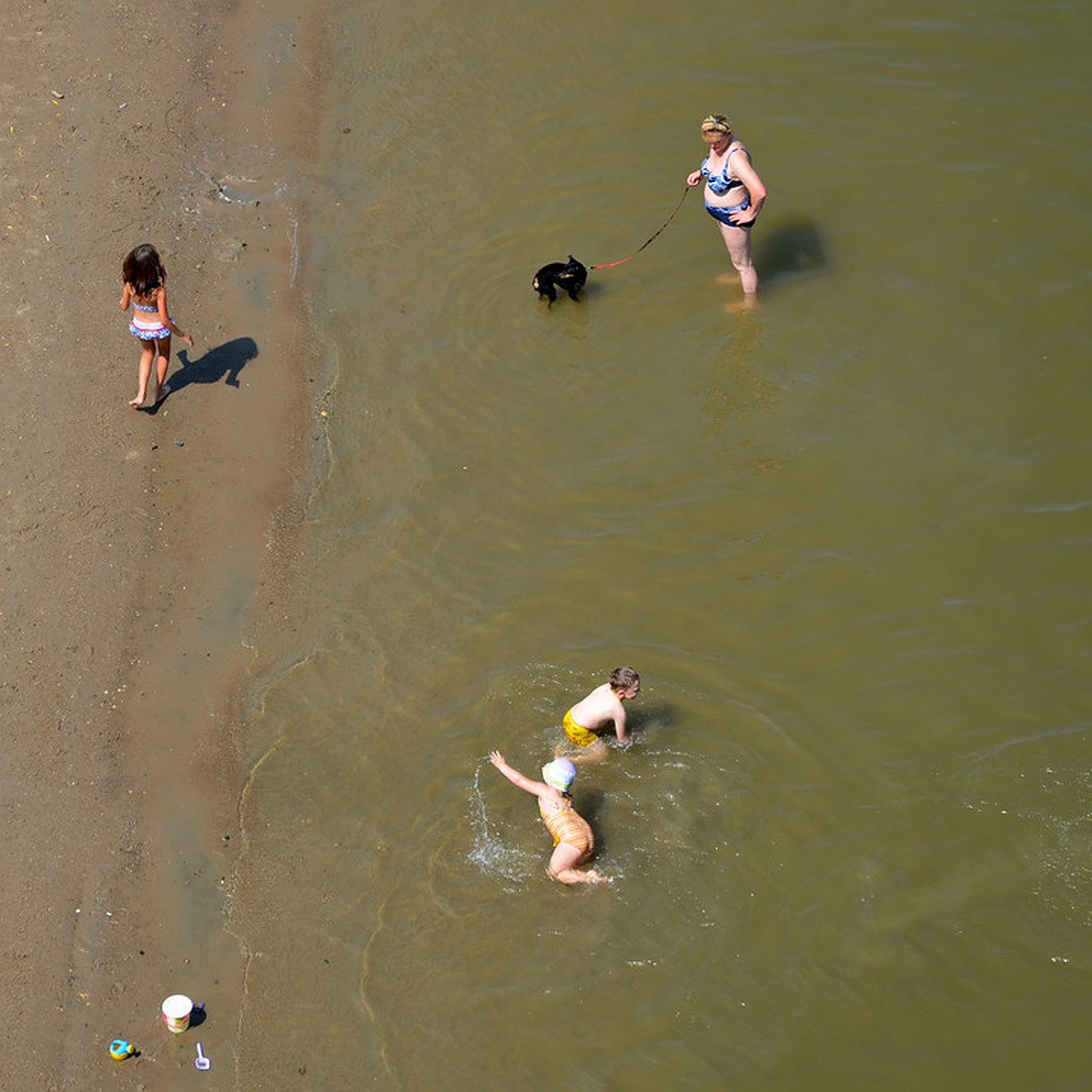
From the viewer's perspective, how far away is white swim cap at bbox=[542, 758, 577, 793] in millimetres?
8859

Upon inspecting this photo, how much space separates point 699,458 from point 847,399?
1.35 m

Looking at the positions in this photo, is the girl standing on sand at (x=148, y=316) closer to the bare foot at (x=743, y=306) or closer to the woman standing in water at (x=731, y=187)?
the woman standing in water at (x=731, y=187)

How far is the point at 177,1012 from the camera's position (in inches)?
329

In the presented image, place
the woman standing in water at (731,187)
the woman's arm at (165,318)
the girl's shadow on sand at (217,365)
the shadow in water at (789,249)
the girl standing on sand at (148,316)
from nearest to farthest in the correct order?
the woman standing in water at (731,187) < the girl standing on sand at (148,316) < the woman's arm at (165,318) < the girl's shadow on sand at (217,365) < the shadow in water at (789,249)

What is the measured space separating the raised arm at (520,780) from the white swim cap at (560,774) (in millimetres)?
87

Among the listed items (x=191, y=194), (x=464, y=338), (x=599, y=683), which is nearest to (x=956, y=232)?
(x=464, y=338)

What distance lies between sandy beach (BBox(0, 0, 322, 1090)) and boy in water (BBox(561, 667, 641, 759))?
2.30 metres

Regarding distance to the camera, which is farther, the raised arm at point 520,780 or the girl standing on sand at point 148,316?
the girl standing on sand at point 148,316

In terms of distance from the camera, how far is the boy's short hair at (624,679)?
8969 mm

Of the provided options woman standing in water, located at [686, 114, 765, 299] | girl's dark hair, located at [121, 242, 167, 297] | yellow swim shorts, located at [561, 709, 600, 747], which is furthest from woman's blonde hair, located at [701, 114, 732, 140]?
yellow swim shorts, located at [561, 709, 600, 747]

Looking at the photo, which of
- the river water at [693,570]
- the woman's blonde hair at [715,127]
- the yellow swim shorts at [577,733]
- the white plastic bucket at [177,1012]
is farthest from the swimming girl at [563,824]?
the woman's blonde hair at [715,127]

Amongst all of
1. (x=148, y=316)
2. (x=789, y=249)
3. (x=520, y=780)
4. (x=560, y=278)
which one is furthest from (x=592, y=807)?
(x=789, y=249)

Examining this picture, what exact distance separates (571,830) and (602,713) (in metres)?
0.81

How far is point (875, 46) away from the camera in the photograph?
14539 mm
